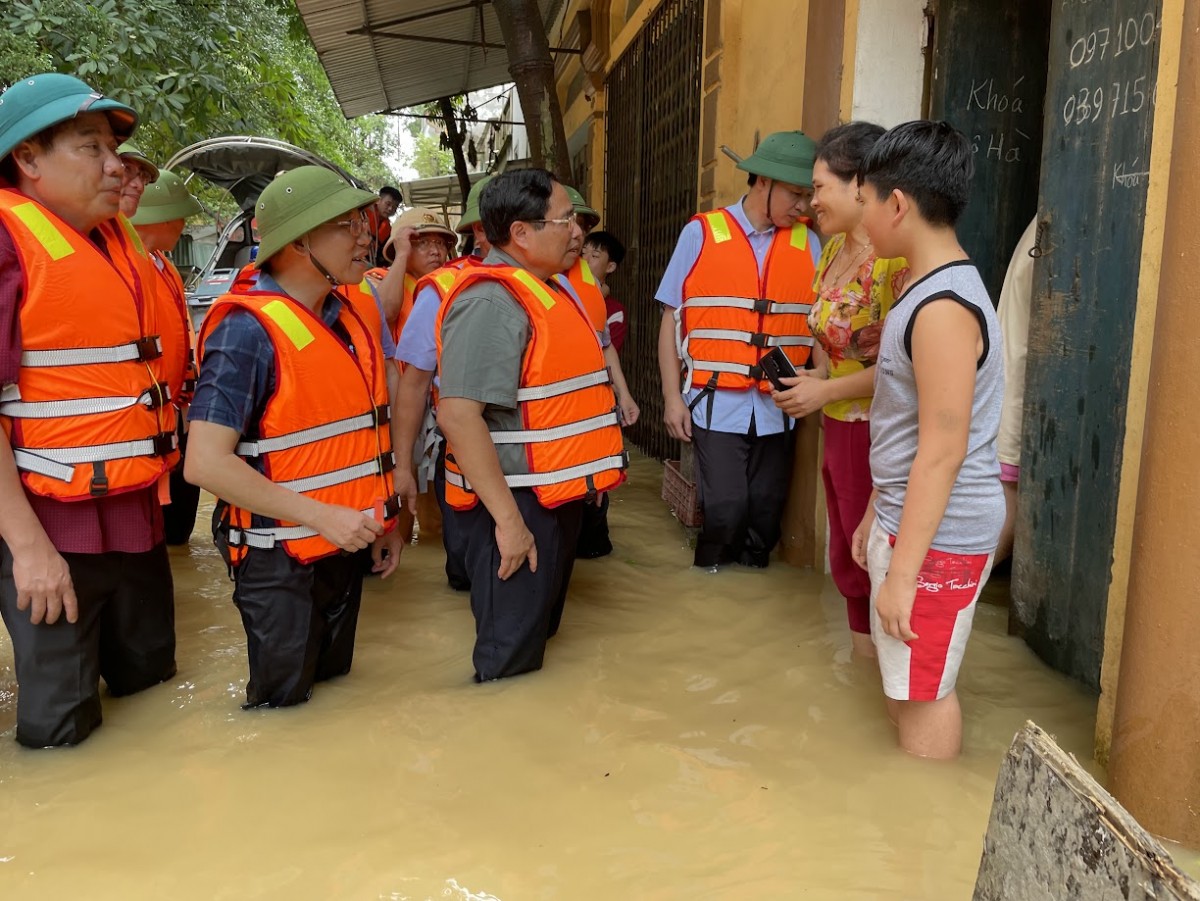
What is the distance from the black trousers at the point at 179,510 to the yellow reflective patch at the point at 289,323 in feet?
9.16

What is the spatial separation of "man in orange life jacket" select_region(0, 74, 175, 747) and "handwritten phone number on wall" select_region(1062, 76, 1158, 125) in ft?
9.29

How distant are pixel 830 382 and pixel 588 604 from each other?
148 cm

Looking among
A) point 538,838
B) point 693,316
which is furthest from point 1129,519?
point 693,316

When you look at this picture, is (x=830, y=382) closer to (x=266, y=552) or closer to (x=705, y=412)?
(x=705, y=412)

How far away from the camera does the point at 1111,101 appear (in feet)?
9.37

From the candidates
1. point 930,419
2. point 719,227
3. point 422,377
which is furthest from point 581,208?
point 930,419

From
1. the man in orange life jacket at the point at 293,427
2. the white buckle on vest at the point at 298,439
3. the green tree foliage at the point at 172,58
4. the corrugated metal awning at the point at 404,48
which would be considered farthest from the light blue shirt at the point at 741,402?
the green tree foliage at the point at 172,58

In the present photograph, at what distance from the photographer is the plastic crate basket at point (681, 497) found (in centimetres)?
496

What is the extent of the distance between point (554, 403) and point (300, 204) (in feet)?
3.20

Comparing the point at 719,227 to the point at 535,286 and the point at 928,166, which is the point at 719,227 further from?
the point at 928,166

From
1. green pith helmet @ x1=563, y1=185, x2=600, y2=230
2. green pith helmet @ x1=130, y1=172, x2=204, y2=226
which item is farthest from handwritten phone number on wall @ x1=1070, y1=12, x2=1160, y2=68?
green pith helmet @ x1=130, y1=172, x2=204, y2=226

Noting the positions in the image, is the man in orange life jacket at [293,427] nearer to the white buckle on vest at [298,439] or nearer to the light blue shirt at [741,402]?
the white buckle on vest at [298,439]

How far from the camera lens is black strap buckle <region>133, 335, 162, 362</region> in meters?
2.82

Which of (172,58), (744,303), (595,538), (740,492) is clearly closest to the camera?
(744,303)
